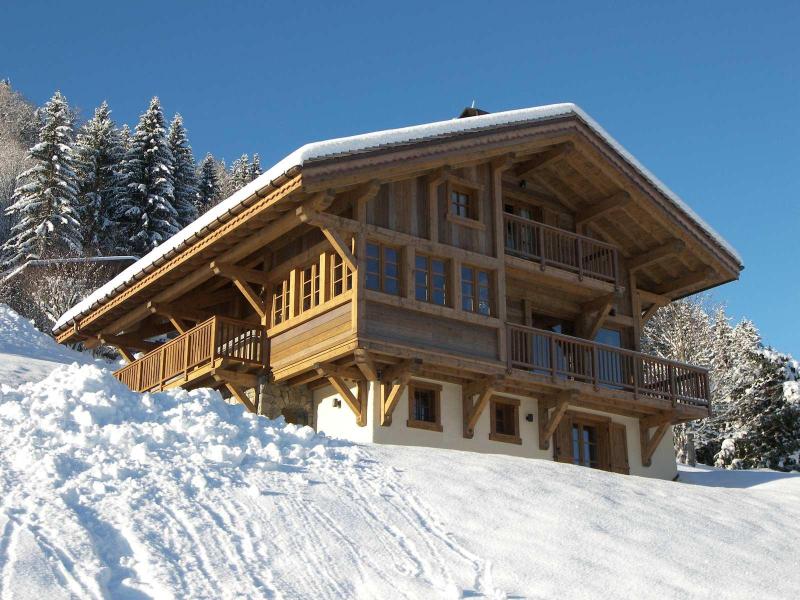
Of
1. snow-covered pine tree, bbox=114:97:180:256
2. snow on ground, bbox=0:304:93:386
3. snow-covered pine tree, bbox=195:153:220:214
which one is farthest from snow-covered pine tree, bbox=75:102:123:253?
snow on ground, bbox=0:304:93:386

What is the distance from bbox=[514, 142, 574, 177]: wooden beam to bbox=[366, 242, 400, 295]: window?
5542 millimetres

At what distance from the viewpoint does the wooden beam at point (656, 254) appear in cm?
2391

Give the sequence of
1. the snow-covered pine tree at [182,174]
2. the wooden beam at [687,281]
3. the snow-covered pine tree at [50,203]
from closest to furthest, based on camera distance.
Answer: the wooden beam at [687,281] → the snow-covered pine tree at [50,203] → the snow-covered pine tree at [182,174]

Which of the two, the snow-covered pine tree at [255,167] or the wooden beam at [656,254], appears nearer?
Result: the wooden beam at [656,254]

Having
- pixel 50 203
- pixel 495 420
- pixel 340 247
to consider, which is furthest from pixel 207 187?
pixel 340 247

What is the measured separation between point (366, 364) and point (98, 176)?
123 ft

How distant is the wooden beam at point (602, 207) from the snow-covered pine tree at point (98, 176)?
30556mm

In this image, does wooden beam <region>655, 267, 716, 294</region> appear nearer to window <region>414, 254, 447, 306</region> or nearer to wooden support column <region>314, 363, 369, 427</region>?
window <region>414, 254, 447, 306</region>

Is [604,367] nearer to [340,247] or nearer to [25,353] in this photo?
[340,247]

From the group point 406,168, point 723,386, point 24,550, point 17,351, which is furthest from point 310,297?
point 723,386

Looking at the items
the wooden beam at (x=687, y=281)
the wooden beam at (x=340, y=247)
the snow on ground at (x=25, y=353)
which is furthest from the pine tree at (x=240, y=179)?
the wooden beam at (x=340, y=247)

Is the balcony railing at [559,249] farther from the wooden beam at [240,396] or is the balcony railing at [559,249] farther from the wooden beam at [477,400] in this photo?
the wooden beam at [240,396]

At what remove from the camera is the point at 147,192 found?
163 feet

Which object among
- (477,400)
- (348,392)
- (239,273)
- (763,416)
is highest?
(763,416)
